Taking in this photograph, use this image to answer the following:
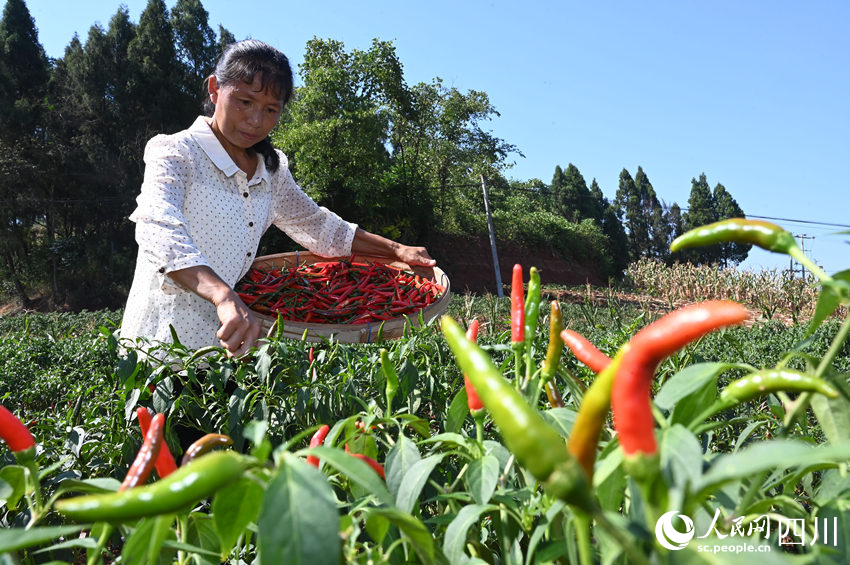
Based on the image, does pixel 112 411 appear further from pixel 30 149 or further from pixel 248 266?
pixel 30 149

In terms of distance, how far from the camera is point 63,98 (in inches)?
916

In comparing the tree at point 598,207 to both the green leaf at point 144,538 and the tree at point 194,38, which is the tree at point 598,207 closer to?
the tree at point 194,38

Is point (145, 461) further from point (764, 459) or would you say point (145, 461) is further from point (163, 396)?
point (163, 396)

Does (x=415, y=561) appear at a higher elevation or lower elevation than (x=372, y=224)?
lower

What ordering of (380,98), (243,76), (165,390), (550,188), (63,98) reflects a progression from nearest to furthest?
(165,390)
(243,76)
(380,98)
(63,98)
(550,188)

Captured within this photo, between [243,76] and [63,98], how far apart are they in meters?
25.1

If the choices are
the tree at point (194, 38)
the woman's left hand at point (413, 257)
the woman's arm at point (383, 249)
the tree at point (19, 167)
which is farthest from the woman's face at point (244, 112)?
the tree at point (194, 38)

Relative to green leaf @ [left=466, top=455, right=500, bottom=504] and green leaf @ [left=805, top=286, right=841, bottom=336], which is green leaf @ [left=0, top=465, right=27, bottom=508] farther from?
green leaf @ [left=805, top=286, right=841, bottom=336]

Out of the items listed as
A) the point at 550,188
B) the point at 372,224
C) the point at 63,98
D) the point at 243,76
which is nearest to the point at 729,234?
the point at 243,76

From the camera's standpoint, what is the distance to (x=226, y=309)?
1.66 meters

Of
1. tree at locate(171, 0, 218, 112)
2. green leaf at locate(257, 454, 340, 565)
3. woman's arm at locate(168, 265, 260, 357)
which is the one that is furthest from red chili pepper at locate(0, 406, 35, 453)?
tree at locate(171, 0, 218, 112)

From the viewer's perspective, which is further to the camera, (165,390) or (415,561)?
(165,390)

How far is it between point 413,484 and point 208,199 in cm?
205

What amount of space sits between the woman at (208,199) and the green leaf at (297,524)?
5.41ft
